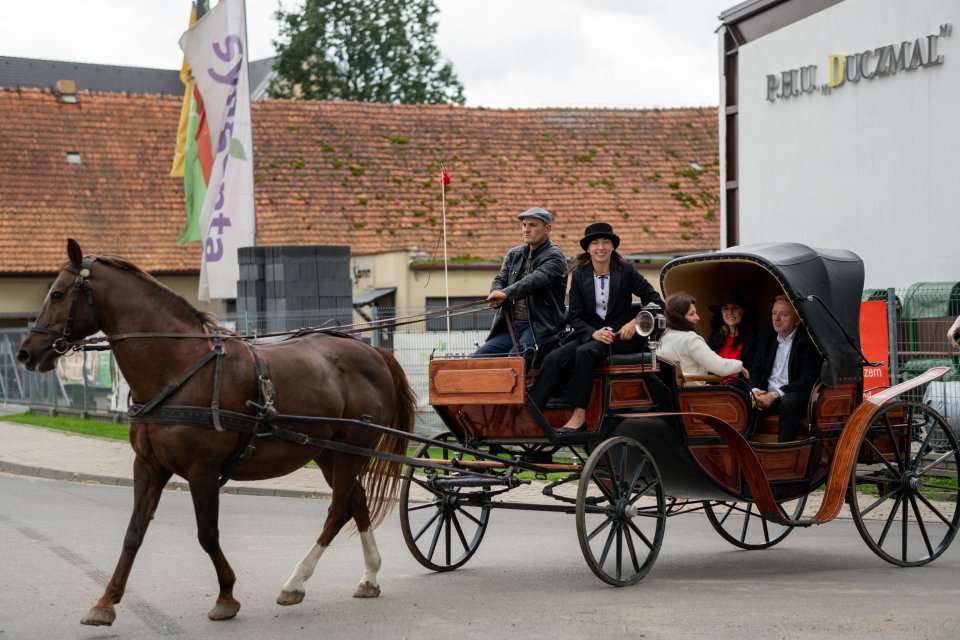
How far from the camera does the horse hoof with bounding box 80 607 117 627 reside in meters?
6.61

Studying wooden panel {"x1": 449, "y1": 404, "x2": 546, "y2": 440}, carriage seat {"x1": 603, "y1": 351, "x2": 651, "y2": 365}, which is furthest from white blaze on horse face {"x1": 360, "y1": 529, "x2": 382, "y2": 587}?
carriage seat {"x1": 603, "y1": 351, "x2": 651, "y2": 365}

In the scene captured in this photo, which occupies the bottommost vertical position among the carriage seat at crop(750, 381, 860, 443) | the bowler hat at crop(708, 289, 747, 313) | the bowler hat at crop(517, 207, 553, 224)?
the carriage seat at crop(750, 381, 860, 443)

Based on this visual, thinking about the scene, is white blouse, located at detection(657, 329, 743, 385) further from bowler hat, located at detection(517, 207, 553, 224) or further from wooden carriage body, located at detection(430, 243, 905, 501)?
bowler hat, located at detection(517, 207, 553, 224)

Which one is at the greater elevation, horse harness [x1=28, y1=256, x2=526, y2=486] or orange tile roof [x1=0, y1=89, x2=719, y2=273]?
Answer: orange tile roof [x1=0, y1=89, x2=719, y2=273]

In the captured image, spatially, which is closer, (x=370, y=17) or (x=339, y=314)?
(x=339, y=314)

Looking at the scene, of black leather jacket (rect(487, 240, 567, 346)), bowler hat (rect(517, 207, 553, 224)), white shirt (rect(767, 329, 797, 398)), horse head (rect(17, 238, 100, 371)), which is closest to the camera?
horse head (rect(17, 238, 100, 371))

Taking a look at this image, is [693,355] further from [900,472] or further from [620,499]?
[900,472]

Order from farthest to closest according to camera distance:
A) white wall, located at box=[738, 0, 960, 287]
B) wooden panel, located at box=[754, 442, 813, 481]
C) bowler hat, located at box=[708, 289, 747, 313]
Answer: white wall, located at box=[738, 0, 960, 287]
bowler hat, located at box=[708, 289, 747, 313]
wooden panel, located at box=[754, 442, 813, 481]

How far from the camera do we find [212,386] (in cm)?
712

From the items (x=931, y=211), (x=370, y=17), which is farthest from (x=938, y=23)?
(x=370, y=17)

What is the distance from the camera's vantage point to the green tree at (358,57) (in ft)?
167

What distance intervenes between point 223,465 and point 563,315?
267cm

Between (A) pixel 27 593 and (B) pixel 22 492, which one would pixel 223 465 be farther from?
(B) pixel 22 492

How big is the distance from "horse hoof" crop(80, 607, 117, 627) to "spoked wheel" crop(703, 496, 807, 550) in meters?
4.20
